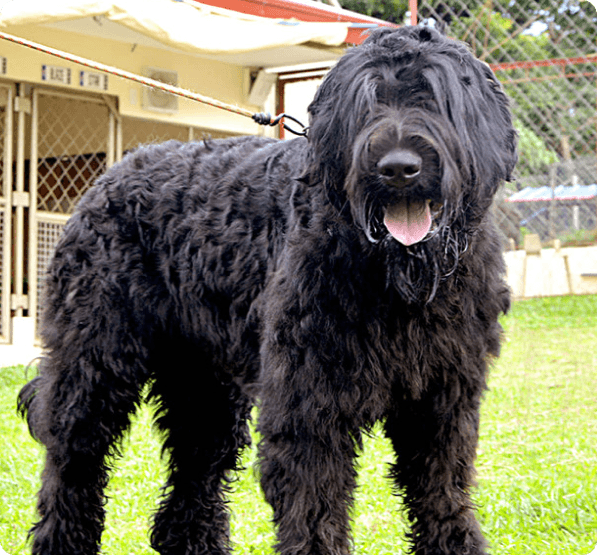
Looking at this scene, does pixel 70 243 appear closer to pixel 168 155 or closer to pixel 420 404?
pixel 168 155

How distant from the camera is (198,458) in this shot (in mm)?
4516

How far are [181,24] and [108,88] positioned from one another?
2.24m

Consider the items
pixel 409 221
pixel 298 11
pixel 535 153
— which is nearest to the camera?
pixel 409 221

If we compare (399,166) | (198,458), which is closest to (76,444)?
(198,458)

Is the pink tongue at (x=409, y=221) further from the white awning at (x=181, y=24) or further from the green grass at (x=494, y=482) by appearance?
the white awning at (x=181, y=24)

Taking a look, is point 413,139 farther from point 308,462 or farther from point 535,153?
point 535,153

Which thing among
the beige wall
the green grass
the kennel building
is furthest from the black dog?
the beige wall

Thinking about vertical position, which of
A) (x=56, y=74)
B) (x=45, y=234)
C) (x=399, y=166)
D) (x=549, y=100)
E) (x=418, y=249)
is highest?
(x=399, y=166)

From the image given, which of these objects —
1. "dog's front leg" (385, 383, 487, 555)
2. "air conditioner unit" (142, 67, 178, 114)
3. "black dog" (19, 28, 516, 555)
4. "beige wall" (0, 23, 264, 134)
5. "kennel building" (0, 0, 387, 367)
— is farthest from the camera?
"air conditioner unit" (142, 67, 178, 114)

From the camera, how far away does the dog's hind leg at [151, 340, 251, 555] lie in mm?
4465

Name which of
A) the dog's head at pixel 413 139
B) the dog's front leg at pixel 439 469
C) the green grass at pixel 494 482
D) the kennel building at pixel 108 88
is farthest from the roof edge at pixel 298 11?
the dog's front leg at pixel 439 469

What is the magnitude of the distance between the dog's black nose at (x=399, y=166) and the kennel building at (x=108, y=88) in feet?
22.7

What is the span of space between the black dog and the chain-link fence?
29.8ft

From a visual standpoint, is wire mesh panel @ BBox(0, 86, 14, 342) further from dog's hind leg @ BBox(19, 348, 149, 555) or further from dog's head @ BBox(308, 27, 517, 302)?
dog's head @ BBox(308, 27, 517, 302)
